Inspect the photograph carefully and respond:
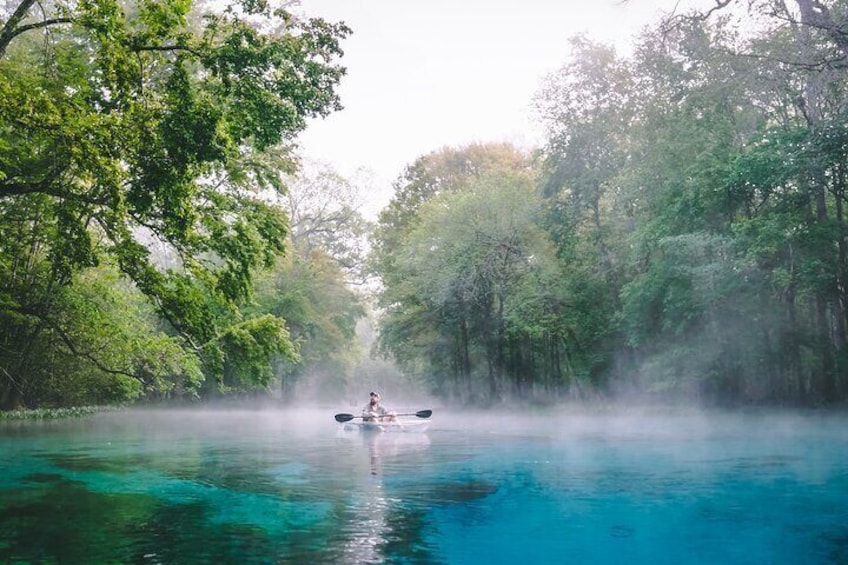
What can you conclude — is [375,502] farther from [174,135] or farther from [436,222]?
[436,222]

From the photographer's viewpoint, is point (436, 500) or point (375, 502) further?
point (436, 500)

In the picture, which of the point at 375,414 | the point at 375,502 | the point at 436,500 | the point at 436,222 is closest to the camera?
the point at 375,502

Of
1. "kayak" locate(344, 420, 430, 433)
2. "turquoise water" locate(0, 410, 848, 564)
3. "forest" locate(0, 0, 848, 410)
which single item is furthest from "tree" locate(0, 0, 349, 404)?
"kayak" locate(344, 420, 430, 433)

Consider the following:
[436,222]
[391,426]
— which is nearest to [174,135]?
[391,426]

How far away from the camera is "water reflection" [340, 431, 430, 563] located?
9.55 metres

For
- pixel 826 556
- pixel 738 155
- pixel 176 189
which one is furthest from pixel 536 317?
pixel 826 556

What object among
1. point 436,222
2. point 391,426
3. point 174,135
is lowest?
point 391,426

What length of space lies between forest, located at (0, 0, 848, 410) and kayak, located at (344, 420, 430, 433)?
6.28 meters

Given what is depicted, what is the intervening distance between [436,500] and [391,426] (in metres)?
15.5

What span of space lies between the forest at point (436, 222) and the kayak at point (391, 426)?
6279 mm

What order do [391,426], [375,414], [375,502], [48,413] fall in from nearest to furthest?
1. [375,502]
2. [391,426]
3. [375,414]
4. [48,413]

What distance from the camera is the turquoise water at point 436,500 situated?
952cm

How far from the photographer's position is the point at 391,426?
93.8 feet

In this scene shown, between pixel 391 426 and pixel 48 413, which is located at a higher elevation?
pixel 48 413
